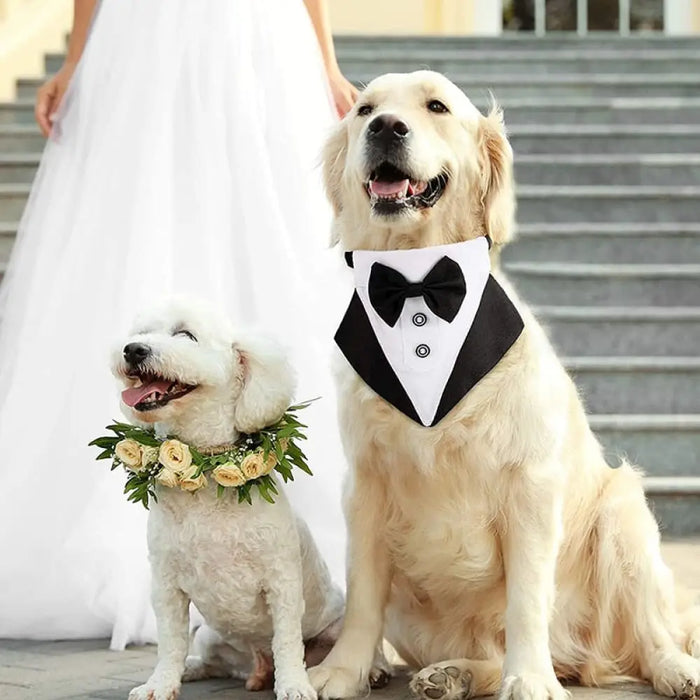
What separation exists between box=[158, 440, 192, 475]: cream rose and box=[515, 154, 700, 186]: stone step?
420cm

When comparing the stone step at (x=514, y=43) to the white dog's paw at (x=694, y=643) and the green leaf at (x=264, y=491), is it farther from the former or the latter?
the green leaf at (x=264, y=491)

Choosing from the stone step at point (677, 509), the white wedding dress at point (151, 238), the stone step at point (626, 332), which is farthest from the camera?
the stone step at point (626, 332)

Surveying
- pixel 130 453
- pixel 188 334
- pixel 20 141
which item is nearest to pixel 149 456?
pixel 130 453

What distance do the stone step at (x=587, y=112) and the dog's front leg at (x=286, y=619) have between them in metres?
4.71

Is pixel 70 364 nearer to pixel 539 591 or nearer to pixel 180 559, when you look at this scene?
pixel 180 559

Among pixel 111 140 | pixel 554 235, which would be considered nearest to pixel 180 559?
pixel 111 140

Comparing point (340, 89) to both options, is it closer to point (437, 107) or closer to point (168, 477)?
point (437, 107)

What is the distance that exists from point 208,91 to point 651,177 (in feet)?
10.9

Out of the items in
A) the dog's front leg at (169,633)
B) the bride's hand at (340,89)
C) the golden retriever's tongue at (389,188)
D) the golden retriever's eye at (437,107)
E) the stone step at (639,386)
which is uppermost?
the bride's hand at (340,89)

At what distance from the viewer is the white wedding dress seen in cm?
349

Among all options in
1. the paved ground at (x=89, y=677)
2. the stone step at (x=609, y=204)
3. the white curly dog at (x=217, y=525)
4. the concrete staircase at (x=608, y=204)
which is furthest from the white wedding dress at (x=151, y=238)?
the stone step at (x=609, y=204)

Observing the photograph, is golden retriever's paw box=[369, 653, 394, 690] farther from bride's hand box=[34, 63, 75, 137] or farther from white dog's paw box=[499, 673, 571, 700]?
bride's hand box=[34, 63, 75, 137]

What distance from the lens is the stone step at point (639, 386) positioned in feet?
16.6

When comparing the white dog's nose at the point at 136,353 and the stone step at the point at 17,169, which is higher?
the stone step at the point at 17,169
